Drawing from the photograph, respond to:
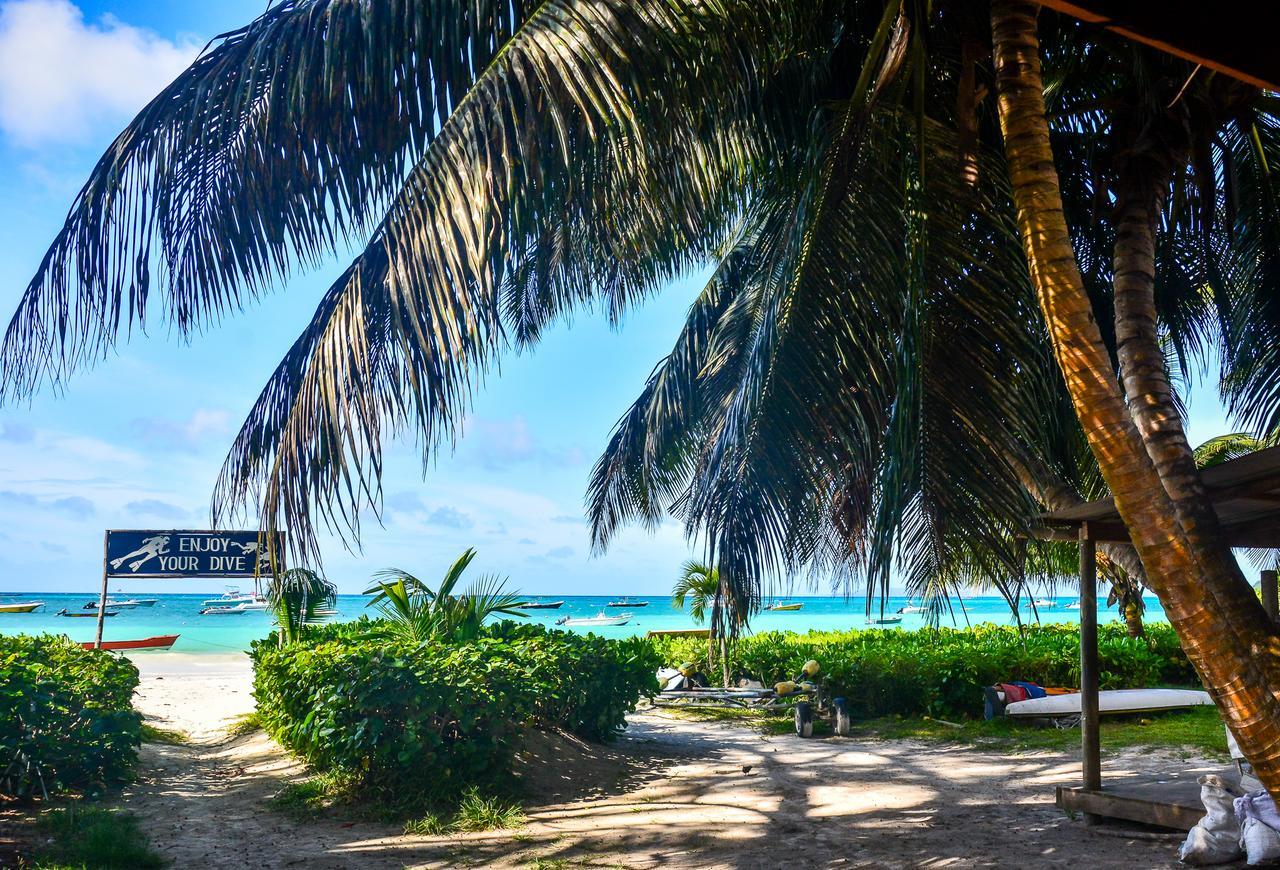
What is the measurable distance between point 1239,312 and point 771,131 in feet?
12.6

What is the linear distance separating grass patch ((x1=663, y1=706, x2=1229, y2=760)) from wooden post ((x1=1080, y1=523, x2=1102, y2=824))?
323cm

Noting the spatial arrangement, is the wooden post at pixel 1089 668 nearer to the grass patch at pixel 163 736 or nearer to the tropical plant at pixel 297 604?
A: the tropical plant at pixel 297 604

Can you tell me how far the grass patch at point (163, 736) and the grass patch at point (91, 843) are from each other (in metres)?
3.79

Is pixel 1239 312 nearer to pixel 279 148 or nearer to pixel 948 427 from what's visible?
pixel 948 427

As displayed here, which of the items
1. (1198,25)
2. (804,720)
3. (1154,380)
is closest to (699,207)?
(1154,380)

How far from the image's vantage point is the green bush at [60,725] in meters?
6.12

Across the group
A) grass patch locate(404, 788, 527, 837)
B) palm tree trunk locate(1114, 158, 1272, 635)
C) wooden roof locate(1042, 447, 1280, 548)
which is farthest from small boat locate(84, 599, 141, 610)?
palm tree trunk locate(1114, 158, 1272, 635)

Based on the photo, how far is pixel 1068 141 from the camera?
278 inches

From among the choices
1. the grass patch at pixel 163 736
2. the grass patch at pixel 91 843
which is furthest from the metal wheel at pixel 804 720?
the grass patch at pixel 91 843

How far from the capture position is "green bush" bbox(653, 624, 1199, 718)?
39.0ft

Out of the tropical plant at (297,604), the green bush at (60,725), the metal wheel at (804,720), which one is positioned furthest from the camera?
the metal wheel at (804,720)

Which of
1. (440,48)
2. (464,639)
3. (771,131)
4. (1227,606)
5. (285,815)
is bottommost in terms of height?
(285,815)

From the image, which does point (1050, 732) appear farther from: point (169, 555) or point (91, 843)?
point (169, 555)

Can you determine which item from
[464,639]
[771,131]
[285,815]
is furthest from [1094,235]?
[285,815]
